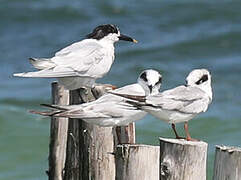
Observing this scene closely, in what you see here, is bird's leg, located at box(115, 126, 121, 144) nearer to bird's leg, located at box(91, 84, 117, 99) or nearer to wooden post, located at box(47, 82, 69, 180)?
bird's leg, located at box(91, 84, 117, 99)

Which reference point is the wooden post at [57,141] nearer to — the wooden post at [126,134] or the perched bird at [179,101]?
the wooden post at [126,134]

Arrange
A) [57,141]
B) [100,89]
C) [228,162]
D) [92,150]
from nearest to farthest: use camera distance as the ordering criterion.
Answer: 1. [228,162]
2. [92,150]
3. [100,89]
4. [57,141]

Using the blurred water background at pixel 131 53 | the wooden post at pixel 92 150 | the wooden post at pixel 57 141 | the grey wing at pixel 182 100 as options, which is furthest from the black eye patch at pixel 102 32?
the blurred water background at pixel 131 53

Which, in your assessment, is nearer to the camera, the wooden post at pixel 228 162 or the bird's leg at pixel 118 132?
the wooden post at pixel 228 162

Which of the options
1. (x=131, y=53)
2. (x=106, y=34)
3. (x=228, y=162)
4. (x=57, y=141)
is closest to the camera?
(x=228, y=162)

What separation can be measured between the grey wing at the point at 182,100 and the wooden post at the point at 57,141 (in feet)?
5.35

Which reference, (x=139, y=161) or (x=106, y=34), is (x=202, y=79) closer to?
(x=139, y=161)

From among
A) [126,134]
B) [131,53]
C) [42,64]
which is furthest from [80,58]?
[131,53]

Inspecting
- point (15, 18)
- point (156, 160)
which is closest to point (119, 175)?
point (156, 160)

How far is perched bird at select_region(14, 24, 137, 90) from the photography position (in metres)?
7.06

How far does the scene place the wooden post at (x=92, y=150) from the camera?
6.77 metres

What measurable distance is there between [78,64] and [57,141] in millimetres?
798

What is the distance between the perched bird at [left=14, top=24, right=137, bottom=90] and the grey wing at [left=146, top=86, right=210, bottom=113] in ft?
4.44

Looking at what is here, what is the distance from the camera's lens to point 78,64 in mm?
7203
